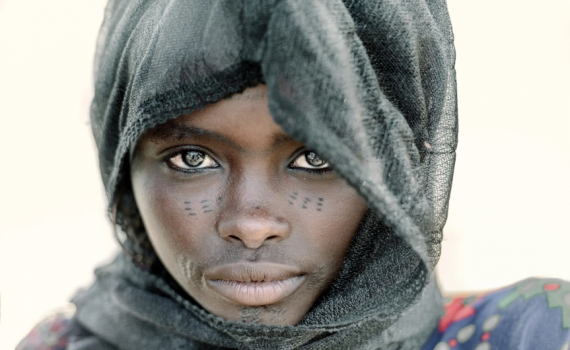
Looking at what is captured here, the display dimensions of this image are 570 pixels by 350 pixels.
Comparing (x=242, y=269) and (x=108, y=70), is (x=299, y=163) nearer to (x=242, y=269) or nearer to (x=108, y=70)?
(x=242, y=269)

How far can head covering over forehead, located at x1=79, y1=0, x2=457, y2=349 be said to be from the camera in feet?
2.68

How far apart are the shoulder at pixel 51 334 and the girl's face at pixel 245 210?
549 mm

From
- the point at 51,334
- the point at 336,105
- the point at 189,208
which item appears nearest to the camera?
the point at 336,105

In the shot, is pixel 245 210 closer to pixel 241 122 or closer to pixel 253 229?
pixel 253 229

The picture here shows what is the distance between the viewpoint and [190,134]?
1.01 metres

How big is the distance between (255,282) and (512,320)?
529 millimetres

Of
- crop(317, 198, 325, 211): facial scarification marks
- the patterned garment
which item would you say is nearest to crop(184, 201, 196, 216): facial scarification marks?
crop(317, 198, 325, 211): facial scarification marks

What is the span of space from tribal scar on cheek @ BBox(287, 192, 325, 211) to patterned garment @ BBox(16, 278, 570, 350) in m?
0.44

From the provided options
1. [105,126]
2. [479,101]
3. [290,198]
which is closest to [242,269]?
[290,198]

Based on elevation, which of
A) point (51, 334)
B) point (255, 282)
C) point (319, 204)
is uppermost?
point (319, 204)

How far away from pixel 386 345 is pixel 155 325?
0.51m

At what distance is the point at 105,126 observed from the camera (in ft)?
3.97

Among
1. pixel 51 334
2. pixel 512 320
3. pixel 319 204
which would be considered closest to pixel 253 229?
pixel 319 204

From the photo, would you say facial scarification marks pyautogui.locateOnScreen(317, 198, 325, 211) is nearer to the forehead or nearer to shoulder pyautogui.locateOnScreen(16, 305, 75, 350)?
the forehead
